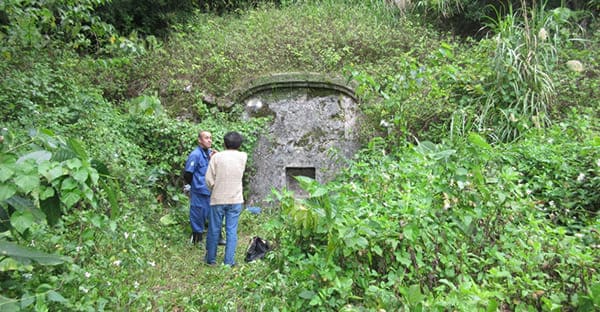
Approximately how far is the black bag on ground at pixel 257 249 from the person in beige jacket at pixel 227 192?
18 cm

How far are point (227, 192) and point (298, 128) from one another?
8.72ft

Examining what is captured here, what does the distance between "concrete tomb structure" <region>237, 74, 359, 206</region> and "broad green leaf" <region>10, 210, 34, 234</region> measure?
16.5 ft

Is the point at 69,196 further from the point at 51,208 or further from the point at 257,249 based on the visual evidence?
the point at 257,249

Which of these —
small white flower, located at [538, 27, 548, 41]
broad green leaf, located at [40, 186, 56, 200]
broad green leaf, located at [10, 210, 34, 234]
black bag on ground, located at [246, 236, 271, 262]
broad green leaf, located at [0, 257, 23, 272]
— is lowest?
black bag on ground, located at [246, 236, 271, 262]

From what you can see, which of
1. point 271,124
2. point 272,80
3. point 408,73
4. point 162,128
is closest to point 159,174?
point 162,128

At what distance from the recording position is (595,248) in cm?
224

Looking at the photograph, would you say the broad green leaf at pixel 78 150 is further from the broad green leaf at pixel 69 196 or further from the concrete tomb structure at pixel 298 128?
the concrete tomb structure at pixel 298 128

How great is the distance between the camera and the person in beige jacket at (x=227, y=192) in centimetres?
425

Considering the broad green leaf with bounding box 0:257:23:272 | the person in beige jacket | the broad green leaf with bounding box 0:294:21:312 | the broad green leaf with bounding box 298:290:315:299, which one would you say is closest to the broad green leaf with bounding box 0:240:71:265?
the broad green leaf with bounding box 0:294:21:312

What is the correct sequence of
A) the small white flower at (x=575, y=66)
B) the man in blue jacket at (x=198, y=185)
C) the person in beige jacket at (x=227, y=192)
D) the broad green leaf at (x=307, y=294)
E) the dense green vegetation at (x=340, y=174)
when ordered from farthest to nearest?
1. the small white flower at (x=575, y=66)
2. the man in blue jacket at (x=198, y=185)
3. the person in beige jacket at (x=227, y=192)
4. the broad green leaf at (x=307, y=294)
5. the dense green vegetation at (x=340, y=174)

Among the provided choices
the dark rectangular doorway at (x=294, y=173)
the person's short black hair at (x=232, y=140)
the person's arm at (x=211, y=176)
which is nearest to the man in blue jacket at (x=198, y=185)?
the person's arm at (x=211, y=176)

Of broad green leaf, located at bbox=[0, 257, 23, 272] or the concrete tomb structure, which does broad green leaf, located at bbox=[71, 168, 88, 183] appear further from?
the concrete tomb structure

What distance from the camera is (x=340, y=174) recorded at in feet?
16.0

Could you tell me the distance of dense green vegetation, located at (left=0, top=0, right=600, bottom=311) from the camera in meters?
2.02
